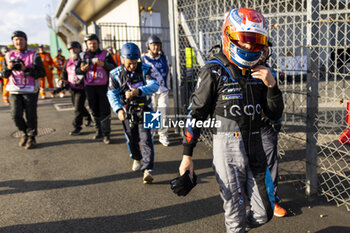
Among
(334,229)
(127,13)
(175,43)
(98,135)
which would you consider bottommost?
(334,229)

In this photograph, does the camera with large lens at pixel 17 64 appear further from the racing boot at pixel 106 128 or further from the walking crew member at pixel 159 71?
the walking crew member at pixel 159 71

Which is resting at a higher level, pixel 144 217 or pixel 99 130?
pixel 99 130

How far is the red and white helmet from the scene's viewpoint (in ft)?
7.02

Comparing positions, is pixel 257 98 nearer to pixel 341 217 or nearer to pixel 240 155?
pixel 240 155

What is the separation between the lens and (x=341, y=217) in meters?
3.31

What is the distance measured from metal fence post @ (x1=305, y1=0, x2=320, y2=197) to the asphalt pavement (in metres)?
0.34

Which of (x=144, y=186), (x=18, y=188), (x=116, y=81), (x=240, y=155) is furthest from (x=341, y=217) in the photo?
(x=18, y=188)

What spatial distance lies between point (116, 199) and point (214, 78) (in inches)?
96.7

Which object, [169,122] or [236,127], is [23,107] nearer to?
[169,122]

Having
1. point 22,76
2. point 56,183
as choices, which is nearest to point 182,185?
point 56,183

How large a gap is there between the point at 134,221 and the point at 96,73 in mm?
3827

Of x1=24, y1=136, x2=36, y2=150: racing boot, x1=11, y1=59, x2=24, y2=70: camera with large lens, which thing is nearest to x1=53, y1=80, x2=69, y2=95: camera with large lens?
x1=24, y1=136, x2=36, y2=150: racing boot

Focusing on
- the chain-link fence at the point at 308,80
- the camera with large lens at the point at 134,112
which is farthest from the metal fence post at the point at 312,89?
the camera with large lens at the point at 134,112

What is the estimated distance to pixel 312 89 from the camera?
3.51 metres
